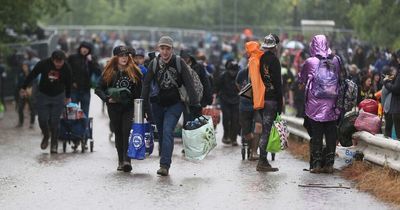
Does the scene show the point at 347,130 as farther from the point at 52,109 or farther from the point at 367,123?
the point at 52,109

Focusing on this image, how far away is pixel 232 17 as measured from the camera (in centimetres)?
6569


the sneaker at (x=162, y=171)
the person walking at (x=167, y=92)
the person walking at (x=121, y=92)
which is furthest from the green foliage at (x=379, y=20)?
the sneaker at (x=162, y=171)

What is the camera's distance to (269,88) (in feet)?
46.4

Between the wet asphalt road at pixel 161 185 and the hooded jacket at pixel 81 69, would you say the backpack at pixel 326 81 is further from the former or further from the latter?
the hooded jacket at pixel 81 69

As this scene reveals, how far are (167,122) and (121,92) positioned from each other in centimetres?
88

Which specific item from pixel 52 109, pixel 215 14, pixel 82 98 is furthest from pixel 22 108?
pixel 215 14

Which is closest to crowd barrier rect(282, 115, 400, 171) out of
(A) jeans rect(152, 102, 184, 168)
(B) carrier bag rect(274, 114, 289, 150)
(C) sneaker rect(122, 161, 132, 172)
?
(B) carrier bag rect(274, 114, 289, 150)

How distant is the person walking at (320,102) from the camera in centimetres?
1381

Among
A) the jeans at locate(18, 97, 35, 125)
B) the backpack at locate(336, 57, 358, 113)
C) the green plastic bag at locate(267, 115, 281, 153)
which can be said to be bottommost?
the jeans at locate(18, 97, 35, 125)

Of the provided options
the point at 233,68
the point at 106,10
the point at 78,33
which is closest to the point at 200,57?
the point at 233,68

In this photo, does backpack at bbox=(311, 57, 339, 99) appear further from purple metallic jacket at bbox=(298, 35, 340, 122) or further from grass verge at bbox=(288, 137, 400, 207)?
grass verge at bbox=(288, 137, 400, 207)

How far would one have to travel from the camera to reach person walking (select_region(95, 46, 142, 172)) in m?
14.3

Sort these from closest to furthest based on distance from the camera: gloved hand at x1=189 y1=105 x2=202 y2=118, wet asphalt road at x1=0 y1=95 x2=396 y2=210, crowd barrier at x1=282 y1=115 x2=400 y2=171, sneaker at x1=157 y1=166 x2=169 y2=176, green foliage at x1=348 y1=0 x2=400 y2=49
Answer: wet asphalt road at x1=0 y1=95 x2=396 y2=210 < crowd barrier at x1=282 y1=115 x2=400 y2=171 < sneaker at x1=157 y1=166 x2=169 y2=176 < gloved hand at x1=189 y1=105 x2=202 y2=118 < green foliage at x1=348 y1=0 x2=400 y2=49

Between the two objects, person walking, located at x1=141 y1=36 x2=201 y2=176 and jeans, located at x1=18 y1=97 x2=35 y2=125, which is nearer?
person walking, located at x1=141 y1=36 x2=201 y2=176
